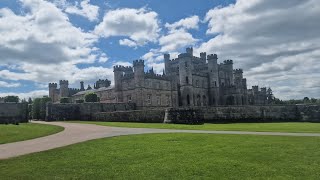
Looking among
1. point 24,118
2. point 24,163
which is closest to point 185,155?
point 24,163

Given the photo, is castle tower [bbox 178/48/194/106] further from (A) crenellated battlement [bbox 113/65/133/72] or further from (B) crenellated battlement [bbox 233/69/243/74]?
(B) crenellated battlement [bbox 233/69/243/74]

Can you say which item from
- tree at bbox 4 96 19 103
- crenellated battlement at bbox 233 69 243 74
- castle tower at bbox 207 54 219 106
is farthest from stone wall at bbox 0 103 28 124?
crenellated battlement at bbox 233 69 243 74

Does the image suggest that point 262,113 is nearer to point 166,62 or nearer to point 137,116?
point 137,116

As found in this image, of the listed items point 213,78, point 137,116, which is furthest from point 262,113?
point 213,78

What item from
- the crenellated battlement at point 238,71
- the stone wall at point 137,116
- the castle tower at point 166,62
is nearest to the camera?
the stone wall at point 137,116

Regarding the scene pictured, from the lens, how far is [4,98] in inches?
2499

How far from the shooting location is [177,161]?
10656mm

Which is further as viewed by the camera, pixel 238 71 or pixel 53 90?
pixel 53 90

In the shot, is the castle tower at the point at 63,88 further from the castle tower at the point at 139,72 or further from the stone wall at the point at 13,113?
the stone wall at the point at 13,113

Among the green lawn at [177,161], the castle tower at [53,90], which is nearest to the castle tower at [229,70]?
the castle tower at [53,90]

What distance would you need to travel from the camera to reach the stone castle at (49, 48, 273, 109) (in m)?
64.4

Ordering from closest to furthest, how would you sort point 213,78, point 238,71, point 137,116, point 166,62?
1. point 137,116
2. point 213,78
3. point 166,62
4. point 238,71

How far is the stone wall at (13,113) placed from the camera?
37.9 m

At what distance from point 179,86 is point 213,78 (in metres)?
10.9
